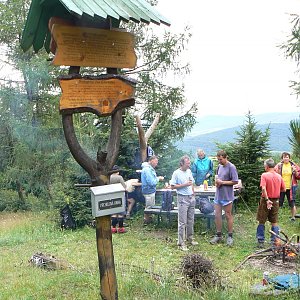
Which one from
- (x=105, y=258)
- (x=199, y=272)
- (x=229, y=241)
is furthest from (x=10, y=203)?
(x=105, y=258)

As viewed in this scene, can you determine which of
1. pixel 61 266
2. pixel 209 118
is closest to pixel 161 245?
pixel 61 266

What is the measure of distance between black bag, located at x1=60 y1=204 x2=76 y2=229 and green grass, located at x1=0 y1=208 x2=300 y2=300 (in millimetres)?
196

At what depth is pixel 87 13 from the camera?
3547 mm

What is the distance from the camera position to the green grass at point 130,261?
15.0ft

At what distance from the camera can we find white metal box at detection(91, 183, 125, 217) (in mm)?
3777

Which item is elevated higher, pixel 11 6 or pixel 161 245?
pixel 11 6

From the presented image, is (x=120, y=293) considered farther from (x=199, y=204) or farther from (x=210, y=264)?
(x=199, y=204)

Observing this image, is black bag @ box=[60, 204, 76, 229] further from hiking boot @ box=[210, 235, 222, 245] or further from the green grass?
hiking boot @ box=[210, 235, 222, 245]

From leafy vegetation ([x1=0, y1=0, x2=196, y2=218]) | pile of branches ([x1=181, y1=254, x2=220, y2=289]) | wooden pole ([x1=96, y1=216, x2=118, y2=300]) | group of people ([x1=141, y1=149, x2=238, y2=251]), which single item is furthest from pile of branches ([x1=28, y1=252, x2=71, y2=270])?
leafy vegetation ([x1=0, y1=0, x2=196, y2=218])

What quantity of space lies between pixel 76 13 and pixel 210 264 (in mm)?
3078

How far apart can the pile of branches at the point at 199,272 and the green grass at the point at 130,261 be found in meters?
0.11

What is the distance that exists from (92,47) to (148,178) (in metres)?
5.74

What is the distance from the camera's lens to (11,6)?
1453 centimetres

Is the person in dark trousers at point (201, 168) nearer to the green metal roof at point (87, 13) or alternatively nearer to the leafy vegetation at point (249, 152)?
the leafy vegetation at point (249, 152)
